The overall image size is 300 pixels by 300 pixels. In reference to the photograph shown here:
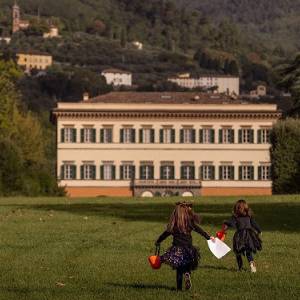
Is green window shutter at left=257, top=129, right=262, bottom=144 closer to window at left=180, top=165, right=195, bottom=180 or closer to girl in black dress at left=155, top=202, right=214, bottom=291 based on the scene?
window at left=180, top=165, right=195, bottom=180

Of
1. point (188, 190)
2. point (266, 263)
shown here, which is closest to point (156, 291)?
point (266, 263)

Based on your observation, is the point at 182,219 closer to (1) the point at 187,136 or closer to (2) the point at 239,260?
(2) the point at 239,260

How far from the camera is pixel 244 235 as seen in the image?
1902cm

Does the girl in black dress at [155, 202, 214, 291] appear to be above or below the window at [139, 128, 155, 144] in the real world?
above

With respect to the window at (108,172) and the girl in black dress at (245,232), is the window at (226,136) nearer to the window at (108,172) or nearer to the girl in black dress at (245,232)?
the window at (108,172)

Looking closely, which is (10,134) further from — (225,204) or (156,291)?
(156,291)

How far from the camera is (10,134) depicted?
8538 cm

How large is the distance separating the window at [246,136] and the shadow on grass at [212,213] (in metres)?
60.9

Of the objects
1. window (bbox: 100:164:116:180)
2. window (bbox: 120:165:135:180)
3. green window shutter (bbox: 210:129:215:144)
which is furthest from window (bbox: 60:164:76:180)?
green window shutter (bbox: 210:129:215:144)

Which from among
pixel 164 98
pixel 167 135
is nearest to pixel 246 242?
pixel 167 135

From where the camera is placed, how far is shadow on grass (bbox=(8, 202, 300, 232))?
3169 cm

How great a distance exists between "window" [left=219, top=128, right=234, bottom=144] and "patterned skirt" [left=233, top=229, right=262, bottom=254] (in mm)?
87523

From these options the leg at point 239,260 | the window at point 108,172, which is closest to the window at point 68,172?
the window at point 108,172

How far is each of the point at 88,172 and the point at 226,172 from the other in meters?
11.0
